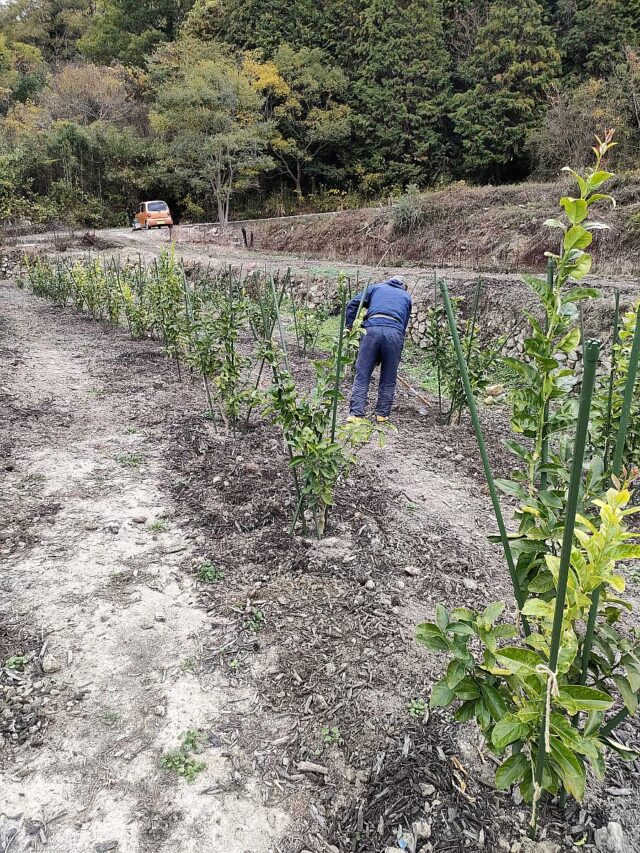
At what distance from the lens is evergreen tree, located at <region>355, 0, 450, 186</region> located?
21109mm

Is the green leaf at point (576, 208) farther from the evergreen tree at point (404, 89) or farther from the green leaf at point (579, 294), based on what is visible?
the evergreen tree at point (404, 89)

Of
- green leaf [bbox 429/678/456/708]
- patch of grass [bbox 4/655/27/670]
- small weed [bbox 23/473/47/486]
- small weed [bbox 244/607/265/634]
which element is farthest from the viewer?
small weed [bbox 23/473/47/486]

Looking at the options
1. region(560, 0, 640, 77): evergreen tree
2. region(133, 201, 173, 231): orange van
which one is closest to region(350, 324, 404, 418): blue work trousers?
region(560, 0, 640, 77): evergreen tree

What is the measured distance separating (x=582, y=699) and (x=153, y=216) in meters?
23.2

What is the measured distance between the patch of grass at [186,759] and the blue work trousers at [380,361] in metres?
3.02

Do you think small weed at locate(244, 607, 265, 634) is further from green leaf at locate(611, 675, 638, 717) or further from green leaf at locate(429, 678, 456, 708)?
green leaf at locate(611, 675, 638, 717)

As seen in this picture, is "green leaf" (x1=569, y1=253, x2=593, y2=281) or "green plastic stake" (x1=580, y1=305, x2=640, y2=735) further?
"green leaf" (x1=569, y1=253, x2=593, y2=281)

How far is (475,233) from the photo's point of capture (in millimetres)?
12031

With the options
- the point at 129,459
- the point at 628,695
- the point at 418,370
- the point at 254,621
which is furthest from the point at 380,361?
the point at 628,695

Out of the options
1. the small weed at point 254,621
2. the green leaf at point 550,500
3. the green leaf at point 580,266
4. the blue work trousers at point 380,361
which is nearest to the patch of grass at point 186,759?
the small weed at point 254,621

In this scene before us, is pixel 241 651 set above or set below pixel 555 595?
below

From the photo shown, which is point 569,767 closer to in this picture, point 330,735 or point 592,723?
point 592,723

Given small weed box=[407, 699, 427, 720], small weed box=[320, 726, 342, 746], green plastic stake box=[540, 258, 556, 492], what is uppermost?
→ green plastic stake box=[540, 258, 556, 492]

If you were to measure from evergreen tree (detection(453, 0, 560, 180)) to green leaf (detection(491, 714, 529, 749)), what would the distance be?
21003mm
